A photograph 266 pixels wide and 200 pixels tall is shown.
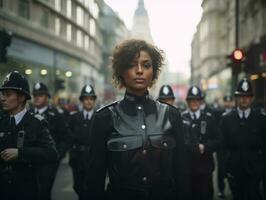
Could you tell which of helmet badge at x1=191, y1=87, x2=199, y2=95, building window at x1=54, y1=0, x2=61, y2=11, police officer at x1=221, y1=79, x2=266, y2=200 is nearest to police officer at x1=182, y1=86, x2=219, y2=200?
police officer at x1=221, y1=79, x2=266, y2=200

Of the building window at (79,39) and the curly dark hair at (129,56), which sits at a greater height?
the building window at (79,39)

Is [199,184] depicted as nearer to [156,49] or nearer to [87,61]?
[156,49]

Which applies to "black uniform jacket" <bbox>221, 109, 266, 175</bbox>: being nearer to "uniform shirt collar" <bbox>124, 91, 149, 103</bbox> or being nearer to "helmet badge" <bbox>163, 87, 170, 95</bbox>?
"helmet badge" <bbox>163, 87, 170, 95</bbox>

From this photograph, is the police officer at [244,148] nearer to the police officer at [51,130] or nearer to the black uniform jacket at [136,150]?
the police officer at [51,130]

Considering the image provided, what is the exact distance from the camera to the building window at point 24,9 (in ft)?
77.3

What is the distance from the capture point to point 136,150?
10.3ft

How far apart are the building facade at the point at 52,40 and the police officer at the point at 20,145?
15.1 meters

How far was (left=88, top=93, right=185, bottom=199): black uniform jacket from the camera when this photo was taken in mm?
3137

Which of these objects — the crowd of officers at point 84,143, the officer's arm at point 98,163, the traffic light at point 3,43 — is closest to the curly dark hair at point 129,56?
the officer's arm at point 98,163

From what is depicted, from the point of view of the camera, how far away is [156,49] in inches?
136

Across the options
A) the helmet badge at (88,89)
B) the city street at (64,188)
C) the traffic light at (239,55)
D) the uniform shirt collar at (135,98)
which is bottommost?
the city street at (64,188)

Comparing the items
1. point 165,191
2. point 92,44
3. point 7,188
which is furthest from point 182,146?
point 92,44

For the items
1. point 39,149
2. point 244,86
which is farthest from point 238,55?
point 39,149

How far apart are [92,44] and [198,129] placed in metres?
40.2
